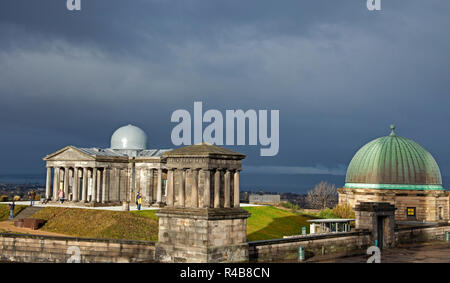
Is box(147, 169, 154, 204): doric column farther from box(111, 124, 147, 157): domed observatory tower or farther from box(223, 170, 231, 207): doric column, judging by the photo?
box(223, 170, 231, 207): doric column

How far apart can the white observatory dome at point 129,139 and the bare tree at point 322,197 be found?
41042 millimetres

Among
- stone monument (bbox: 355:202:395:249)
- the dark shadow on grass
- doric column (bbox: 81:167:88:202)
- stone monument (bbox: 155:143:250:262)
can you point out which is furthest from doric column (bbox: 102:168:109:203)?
stone monument (bbox: 155:143:250:262)

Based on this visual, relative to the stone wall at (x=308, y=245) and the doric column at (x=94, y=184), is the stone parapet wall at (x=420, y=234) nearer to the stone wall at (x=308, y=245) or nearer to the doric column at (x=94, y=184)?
the stone wall at (x=308, y=245)

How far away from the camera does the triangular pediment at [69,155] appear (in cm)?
5734

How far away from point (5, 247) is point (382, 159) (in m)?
41.8

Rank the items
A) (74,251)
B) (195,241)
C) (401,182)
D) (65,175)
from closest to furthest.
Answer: (195,241), (74,251), (401,182), (65,175)

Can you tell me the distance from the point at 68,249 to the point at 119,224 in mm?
13747

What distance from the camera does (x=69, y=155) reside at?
58.6m

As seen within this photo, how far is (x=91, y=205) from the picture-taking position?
5547 cm

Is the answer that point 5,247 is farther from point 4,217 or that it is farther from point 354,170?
point 354,170

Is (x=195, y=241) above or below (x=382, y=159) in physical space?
below

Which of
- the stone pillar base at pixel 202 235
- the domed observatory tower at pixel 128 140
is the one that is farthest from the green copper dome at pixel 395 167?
the stone pillar base at pixel 202 235

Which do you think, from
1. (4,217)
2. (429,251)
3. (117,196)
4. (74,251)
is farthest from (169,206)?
(117,196)

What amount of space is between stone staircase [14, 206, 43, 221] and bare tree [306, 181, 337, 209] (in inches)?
2199
